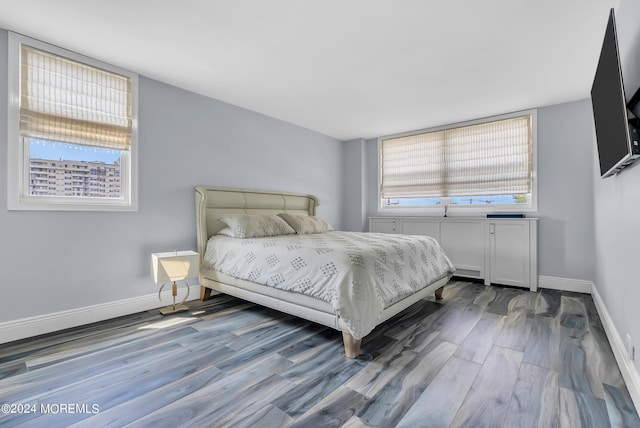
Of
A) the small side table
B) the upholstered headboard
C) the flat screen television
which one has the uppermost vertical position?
the flat screen television

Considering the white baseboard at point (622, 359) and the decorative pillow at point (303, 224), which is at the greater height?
the decorative pillow at point (303, 224)

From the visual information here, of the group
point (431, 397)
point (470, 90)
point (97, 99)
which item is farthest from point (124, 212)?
point (470, 90)

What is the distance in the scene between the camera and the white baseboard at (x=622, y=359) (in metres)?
1.50

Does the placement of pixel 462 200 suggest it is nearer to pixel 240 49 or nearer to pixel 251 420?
pixel 240 49

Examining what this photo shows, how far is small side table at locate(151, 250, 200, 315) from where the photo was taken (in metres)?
2.76

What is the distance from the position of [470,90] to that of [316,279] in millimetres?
2851

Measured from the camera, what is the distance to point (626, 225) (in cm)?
178

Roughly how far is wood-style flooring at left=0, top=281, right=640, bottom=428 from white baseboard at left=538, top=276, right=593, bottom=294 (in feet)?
3.14

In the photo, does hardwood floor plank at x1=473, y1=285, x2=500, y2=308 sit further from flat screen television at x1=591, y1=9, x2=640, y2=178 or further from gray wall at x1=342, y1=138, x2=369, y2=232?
gray wall at x1=342, y1=138, x2=369, y2=232

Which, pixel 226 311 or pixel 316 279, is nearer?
pixel 316 279

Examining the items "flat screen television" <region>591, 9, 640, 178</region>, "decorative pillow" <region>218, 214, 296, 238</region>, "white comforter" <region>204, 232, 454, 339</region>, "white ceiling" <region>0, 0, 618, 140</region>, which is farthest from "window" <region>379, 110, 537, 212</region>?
"decorative pillow" <region>218, 214, 296, 238</region>

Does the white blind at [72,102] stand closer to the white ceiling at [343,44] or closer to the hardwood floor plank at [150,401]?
the white ceiling at [343,44]

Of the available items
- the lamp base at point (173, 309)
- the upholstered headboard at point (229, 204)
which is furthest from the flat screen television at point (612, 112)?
the lamp base at point (173, 309)

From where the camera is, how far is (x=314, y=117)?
171 inches
